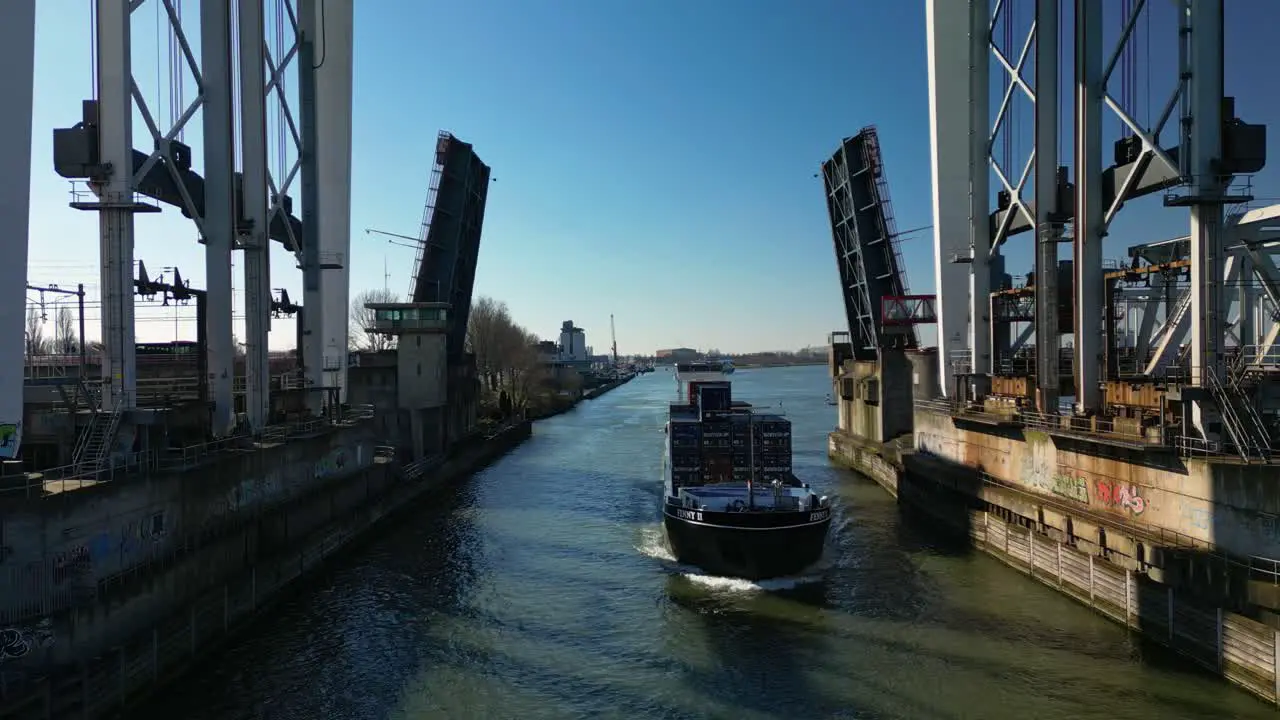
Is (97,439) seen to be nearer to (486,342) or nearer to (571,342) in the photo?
(486,342)

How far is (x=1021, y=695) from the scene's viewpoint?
1229 centimetres

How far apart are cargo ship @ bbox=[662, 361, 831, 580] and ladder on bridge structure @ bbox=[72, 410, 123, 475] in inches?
505

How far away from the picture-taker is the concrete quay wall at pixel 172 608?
10500 millimetres

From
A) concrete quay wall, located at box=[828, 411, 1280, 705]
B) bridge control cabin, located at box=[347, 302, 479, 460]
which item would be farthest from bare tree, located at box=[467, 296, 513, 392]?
concrete quay wall, located at box=[828, 411, 1280, 705]

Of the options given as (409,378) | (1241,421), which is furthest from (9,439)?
(409,378)

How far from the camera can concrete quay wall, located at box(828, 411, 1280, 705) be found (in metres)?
12.0

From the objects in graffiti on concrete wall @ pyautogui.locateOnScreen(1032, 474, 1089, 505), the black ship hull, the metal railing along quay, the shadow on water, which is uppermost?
the metal railing along quay

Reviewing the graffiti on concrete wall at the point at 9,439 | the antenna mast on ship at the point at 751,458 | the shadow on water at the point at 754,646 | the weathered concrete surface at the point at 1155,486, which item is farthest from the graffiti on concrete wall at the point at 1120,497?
the graffiti on concrete wall at the point at 9,439

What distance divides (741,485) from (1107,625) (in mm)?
10209

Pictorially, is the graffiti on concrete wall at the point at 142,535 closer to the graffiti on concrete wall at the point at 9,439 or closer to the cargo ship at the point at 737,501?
the graffiti on concrete wall at the point at 9,439

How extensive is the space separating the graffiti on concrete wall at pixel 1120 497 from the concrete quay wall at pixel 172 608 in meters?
18.9

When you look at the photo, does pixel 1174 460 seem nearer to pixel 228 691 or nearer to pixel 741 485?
pixel 741 485

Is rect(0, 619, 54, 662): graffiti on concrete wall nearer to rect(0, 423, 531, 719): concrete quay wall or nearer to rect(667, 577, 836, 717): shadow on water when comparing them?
rect(0, 423, 531, 719): concrete quay wall

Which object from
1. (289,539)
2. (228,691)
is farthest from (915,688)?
(289,539)
